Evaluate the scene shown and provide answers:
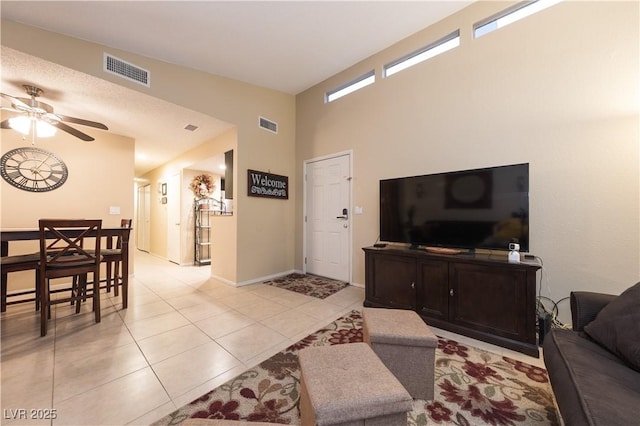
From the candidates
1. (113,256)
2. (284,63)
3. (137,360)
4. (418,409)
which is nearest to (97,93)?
(113,256)

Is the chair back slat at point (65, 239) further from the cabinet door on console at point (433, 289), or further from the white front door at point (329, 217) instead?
the cabinet door on console at point (433, 289)

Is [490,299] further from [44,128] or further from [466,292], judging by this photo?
[44,128]

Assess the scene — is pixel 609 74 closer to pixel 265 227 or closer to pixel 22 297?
pixel 265 227

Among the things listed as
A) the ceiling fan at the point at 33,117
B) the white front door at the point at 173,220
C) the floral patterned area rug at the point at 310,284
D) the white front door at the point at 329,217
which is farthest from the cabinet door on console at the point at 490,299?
the white front door at the point at 173,220

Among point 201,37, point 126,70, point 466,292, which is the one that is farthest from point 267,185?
point 466,292

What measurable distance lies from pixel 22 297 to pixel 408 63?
19.5 feet

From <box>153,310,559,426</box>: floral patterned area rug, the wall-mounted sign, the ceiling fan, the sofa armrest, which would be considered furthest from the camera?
the wall-mounted sign

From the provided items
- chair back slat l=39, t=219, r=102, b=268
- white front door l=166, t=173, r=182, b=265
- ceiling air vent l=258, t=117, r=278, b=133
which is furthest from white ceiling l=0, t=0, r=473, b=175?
white front door l=166, t=173, r=182, b=265

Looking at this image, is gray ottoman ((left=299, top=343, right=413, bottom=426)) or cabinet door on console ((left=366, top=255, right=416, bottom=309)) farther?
cabinet door on console ((left=366, top=255, right=416, bottom=309))

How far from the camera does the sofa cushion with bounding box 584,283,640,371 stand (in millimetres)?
1066

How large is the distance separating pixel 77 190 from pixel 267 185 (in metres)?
2.91

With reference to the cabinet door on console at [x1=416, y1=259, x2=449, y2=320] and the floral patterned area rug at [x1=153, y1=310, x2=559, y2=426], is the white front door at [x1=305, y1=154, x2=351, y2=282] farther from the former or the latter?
the floral patterned area rug at [x1=153, y1=310, x2=559, y2=426]

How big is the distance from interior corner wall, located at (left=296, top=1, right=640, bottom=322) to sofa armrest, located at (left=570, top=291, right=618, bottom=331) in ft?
2.94

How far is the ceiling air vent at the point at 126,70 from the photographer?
2.52m
